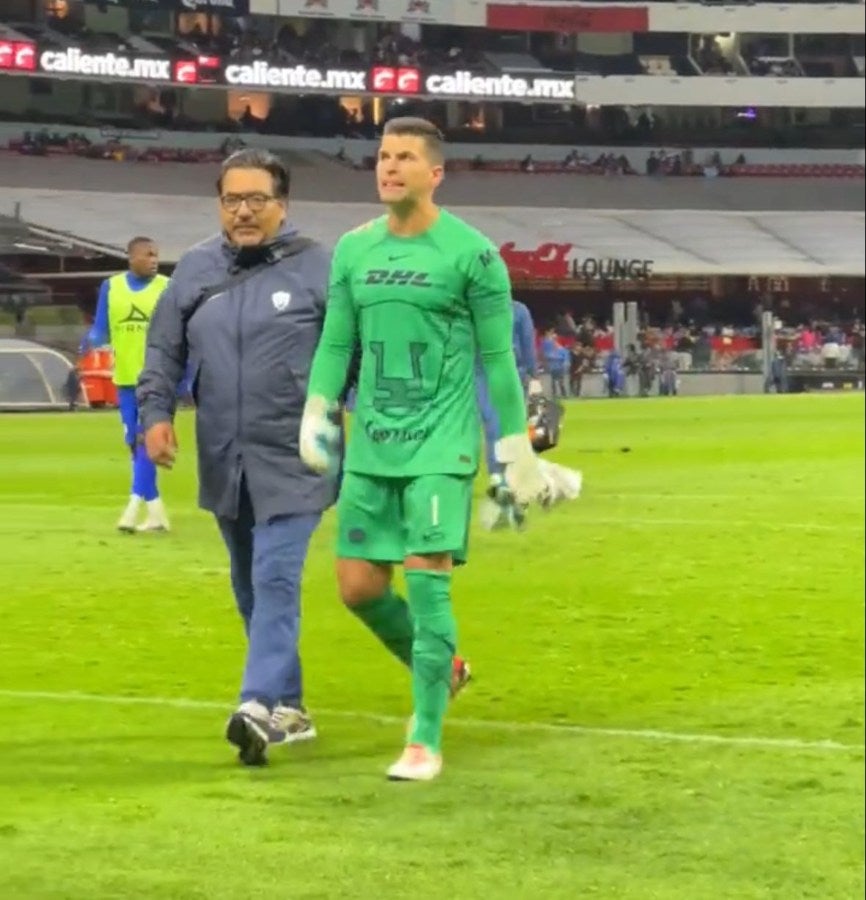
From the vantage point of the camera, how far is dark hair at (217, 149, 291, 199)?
2.45 metres

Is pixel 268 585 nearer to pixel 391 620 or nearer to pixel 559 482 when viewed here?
pixel 391 620

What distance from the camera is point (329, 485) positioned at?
10.8 ft

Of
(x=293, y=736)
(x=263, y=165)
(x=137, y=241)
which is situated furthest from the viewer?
(x=293, y=736)

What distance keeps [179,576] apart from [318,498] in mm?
2137

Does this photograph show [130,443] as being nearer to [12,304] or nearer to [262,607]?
[12,304]

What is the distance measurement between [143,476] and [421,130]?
651 millimetres

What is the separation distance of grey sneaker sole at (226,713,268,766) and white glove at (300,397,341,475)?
1.07 m

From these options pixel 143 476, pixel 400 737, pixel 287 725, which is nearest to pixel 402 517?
pixel 287 725

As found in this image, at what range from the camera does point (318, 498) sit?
133 inches

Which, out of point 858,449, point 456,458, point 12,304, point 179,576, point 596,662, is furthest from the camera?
point 858,449

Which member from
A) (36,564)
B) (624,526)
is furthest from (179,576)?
(624,526)

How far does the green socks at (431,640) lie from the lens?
155 inches

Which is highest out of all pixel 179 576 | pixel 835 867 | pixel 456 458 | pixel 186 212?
pixel 186 212

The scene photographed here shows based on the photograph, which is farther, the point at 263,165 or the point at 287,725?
the point at 287,725
